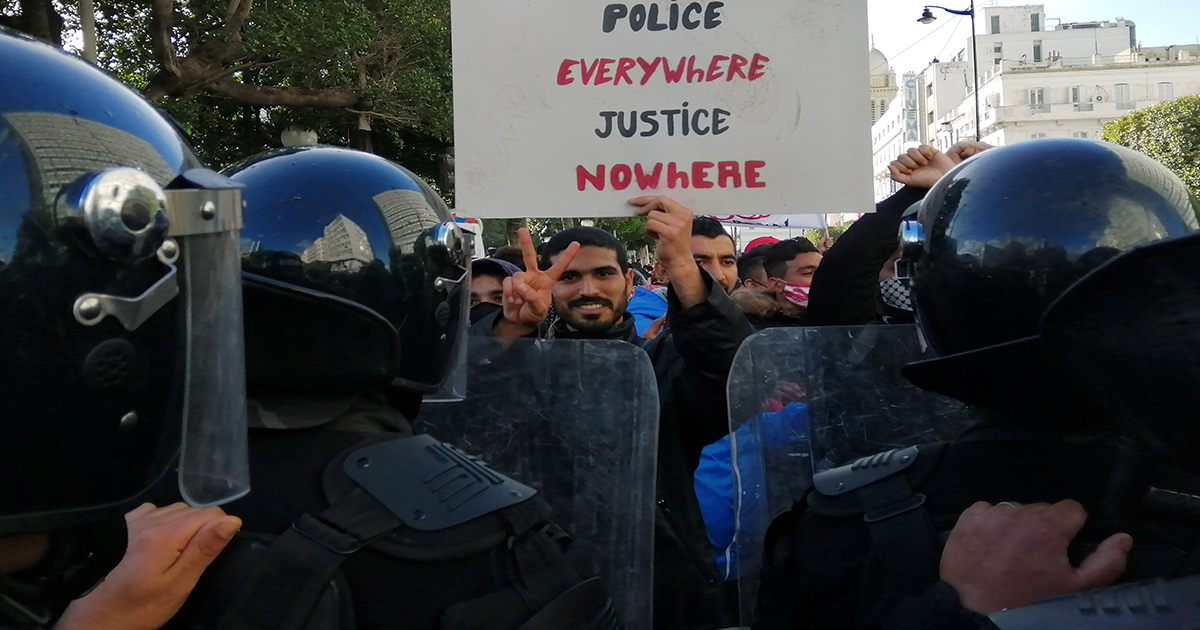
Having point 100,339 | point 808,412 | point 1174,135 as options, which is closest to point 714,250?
point 808,412

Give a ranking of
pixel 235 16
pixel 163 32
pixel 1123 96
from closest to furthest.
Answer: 1. pixel 163 32
2. pixel 235 16
3. pixel 1123 96

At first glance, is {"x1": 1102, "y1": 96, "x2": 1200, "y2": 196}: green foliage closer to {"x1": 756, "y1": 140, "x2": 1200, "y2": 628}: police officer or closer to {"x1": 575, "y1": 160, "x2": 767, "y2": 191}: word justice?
{"x1": 575, "y1": 160, "x2": 767, "y2": 191}: word justice

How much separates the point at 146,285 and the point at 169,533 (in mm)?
414

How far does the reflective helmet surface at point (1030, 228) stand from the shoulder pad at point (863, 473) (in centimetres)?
20

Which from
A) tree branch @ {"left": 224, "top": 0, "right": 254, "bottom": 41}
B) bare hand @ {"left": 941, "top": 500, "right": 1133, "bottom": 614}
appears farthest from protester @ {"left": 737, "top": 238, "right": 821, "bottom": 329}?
tree branch @ {"left": 224, "top": 0, "right": 254, "bottom": 41}

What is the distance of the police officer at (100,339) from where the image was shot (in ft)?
3.72

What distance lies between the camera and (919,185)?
2.79 metres

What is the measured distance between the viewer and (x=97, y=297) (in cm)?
117

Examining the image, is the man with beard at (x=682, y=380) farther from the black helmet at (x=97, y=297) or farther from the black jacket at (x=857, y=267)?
the black helmet at (x=97, y=297)

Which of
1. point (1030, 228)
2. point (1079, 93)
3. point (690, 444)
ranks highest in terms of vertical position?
point (1079, 93)

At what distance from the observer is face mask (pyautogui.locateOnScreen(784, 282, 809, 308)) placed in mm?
4293

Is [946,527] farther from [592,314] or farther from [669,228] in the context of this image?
[592,314]

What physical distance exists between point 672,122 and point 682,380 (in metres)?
0.72

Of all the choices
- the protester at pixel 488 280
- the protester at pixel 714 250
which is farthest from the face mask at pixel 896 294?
the protester at pixel 488 280
